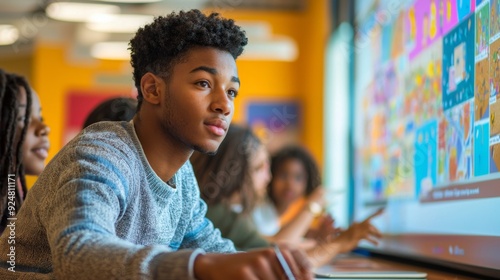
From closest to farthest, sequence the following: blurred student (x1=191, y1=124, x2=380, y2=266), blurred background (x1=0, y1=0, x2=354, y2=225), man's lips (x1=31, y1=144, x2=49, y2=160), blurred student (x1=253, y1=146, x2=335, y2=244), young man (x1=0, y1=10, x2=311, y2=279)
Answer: young man (x1=0, y1=10, x2=311, y2=279) → man's lips (x1=31, y1=144, x2=49, y2=160) → blurred student (x1=191, y1=124, x2=380, y2=266) → blurred student (x1=253, y1=146, x2=335, y2=244) → blurred background (x1=0, y1=0, x2=354, y2=225)

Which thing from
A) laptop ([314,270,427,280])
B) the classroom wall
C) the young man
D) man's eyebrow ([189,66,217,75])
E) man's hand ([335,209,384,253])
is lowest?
laptop ([314,270,427,280])

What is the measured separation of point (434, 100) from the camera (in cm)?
187

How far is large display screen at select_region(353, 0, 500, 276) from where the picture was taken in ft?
4.87

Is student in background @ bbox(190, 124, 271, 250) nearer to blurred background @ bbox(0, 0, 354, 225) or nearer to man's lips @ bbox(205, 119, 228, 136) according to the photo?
man's lips @ bbox(205, 119, 228, 136)

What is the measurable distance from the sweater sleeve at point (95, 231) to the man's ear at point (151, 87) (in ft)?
0.68

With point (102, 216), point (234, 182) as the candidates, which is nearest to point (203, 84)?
point (102, 216)

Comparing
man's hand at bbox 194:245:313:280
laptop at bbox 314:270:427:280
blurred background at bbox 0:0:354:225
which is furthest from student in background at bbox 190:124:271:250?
blurred background at bbox 0:0:354:225

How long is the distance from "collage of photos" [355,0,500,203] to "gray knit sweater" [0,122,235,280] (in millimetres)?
610

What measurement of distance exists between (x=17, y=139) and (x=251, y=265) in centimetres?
111

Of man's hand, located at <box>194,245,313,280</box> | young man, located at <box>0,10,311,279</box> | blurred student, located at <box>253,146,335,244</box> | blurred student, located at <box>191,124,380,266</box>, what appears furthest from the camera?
blurred student, located at <box>253,146,335,244</box>

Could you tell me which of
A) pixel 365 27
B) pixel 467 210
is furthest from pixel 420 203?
pixel 365 27

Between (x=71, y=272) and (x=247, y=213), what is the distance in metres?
1.89

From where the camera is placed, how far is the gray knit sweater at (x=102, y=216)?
0.87 meters

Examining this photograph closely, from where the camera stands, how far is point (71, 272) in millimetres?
896
